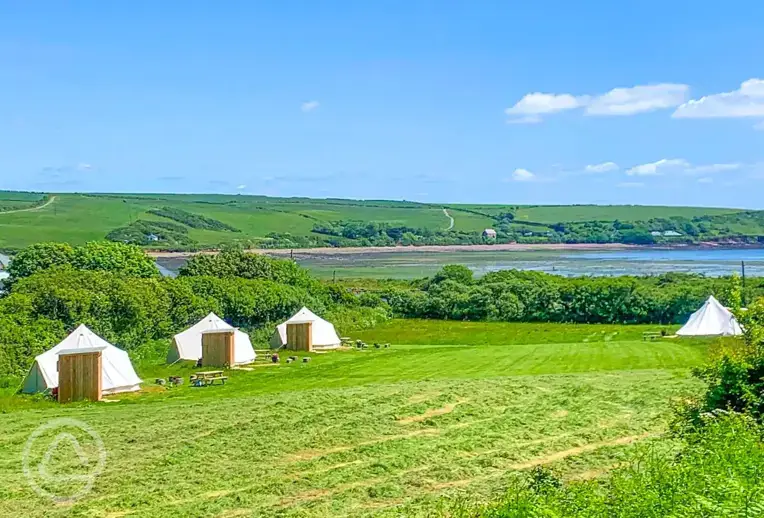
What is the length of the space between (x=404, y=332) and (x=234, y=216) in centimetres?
12315

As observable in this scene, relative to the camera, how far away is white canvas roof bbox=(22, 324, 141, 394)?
2875cm

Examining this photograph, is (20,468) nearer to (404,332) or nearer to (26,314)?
(26,314)

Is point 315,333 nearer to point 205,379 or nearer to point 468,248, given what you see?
point 205,379

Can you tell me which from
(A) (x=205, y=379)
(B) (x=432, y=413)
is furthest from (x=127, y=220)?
(B) (x=432, y=413)

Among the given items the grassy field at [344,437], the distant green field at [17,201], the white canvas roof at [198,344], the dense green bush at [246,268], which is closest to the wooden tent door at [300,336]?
the white canvas roof at [198,344]

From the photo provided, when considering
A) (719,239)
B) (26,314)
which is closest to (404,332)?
(26,314)

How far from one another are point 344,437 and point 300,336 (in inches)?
939

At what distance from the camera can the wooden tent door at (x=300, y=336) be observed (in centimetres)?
4275

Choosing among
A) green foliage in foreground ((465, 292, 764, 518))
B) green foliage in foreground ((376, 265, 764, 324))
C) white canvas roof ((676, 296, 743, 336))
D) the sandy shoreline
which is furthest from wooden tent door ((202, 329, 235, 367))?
the sandy shoreline

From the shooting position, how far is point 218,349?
36125 mm

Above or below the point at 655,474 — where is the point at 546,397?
below

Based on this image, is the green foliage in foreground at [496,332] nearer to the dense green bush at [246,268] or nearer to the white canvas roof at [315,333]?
the white canvas roof at [315,333]

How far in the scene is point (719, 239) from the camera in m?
172

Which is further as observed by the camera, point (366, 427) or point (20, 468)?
point (366, 427)
